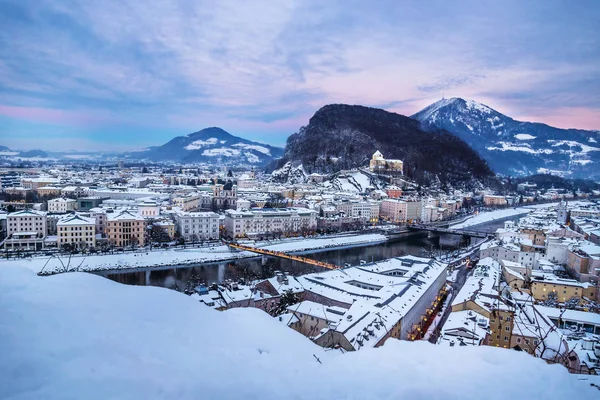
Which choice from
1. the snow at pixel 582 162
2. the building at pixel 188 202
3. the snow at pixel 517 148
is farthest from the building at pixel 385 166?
the snow at pixel 517 148

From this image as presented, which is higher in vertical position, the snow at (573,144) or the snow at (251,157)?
the snow at (573,144)

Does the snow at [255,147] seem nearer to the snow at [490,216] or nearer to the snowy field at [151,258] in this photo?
the snow at [490,216]

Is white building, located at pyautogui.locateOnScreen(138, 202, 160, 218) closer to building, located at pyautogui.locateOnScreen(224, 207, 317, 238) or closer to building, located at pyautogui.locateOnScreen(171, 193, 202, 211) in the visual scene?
building, located at pyautogui.locateOnScreen(171, 193, 202, 211)

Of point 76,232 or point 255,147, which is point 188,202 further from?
point 255,147

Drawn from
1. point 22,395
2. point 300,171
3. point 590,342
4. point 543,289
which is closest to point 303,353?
point 22,395

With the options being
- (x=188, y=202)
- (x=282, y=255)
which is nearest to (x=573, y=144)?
(x=188, y=202)

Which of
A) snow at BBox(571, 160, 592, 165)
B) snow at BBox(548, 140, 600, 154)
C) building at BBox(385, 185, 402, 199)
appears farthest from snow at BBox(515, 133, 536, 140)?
building at BBox(385, 185, 402, 199)
